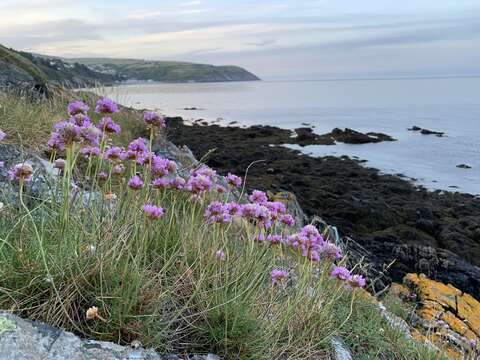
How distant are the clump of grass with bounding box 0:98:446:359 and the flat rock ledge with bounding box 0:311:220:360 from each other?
11cm

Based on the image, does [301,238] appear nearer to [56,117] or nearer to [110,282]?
[110,282]

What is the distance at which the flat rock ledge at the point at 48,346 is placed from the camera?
188 cm

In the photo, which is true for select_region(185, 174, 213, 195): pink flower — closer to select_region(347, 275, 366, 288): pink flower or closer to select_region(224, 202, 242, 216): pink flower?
Answer: select_region(224, 202, 242, 216): pink flower

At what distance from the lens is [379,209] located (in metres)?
14.2

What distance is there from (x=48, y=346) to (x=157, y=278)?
0.87 m

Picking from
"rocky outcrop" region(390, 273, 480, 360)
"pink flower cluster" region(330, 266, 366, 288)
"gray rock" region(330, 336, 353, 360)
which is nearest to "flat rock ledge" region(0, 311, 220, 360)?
"gray rock" region(330, 336, 353, 360)

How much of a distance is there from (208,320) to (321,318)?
84 centimetres

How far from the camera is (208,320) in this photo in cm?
264

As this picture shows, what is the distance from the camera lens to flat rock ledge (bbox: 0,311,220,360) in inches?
73.8

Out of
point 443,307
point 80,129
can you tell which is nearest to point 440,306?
point 443,307

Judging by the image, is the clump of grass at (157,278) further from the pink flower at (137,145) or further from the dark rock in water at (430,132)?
the dark rock in water at (430,132)

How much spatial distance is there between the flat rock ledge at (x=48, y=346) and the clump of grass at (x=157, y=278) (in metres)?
0.11

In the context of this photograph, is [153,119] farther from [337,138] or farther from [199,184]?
[337,138]

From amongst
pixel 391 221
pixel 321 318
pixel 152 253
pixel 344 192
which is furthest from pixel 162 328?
pixel 344 192
